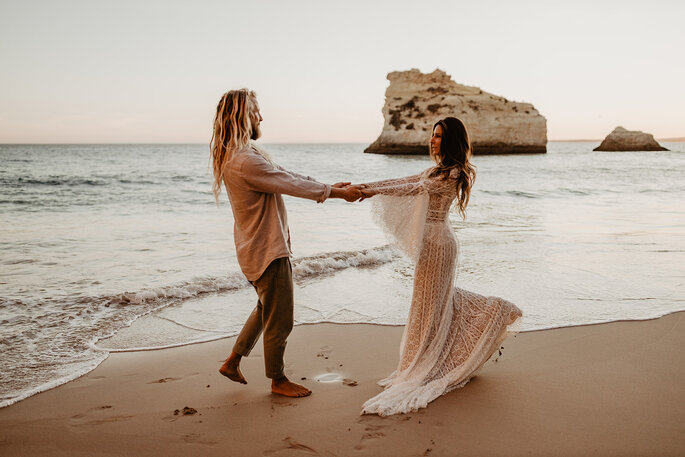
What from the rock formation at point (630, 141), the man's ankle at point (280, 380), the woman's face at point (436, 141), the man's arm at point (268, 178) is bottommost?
the man's ankle at point (280, 380)

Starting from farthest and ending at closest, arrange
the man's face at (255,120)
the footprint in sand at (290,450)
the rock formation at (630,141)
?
the rock formation at (630,141)
the man's face at (255,120)
the footprint in sand at (290,450)

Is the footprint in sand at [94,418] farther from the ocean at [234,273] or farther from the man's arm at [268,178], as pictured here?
the man's arm at [268,178]

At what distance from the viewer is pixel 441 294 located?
372cm

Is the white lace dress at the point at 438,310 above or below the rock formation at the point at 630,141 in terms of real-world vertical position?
below

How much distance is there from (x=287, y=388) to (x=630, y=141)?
83284 millimetres

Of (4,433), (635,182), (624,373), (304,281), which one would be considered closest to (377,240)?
(304,281)

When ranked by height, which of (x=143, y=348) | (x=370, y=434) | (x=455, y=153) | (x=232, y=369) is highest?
(x=455, y=153)

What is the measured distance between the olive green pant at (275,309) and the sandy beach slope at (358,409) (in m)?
0.27

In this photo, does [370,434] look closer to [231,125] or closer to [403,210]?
[403,210]

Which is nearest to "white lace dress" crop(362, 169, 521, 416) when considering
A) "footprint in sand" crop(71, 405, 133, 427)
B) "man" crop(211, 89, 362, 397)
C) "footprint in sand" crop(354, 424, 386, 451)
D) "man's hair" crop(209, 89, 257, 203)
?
"footprint in sand" crop(354, 424, 386, 451)

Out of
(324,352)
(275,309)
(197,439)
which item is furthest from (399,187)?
(197,439)

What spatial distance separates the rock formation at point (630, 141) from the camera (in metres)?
73.8

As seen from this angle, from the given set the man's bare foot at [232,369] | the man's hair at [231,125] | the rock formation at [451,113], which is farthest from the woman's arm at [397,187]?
the rock formation at [451,113]

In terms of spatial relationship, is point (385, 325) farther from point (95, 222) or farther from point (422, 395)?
point (95, 222)
